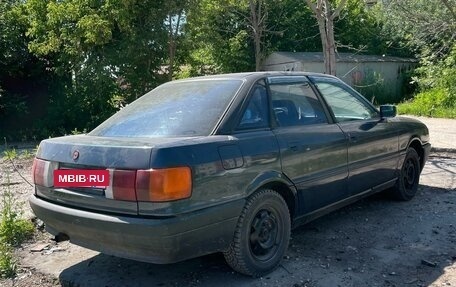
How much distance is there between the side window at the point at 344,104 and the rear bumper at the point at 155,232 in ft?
5.83

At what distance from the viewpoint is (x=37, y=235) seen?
496 cm

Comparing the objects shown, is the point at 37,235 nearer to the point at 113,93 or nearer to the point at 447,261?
the point at 447,261

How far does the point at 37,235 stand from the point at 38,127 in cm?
921

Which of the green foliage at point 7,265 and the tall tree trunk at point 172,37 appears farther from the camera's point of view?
the tall tree trunk at point 172,37

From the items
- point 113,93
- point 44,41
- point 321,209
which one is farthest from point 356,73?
point 321,209

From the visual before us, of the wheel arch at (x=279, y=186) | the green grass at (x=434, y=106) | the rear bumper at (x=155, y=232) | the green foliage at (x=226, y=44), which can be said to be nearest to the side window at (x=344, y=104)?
the wheel arch at (x=279, y=186)

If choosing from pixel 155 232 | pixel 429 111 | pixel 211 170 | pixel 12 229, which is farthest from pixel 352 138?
pixel 429 111

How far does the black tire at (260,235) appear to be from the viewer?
11.6ft

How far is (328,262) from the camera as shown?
4.03m

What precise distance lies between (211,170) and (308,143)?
3.98 ft

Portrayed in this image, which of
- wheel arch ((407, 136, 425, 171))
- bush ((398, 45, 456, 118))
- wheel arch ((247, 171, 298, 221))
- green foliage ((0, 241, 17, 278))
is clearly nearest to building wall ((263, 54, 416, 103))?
bush ((398, 45, 456, 118))

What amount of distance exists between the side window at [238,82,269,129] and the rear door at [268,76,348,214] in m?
0.10

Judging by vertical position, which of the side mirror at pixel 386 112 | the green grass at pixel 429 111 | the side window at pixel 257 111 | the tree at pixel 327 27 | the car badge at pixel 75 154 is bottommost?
the green grass at pixel 429 111

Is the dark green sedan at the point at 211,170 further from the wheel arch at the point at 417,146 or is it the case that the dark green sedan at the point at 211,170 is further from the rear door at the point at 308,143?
the wheel arch at the point at 417,146
